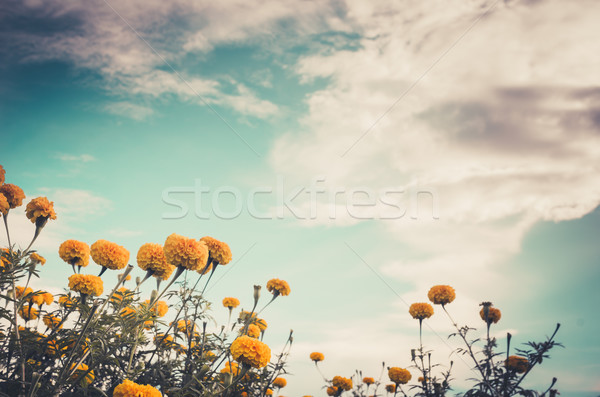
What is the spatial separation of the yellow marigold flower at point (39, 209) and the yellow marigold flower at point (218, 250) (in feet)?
4.53

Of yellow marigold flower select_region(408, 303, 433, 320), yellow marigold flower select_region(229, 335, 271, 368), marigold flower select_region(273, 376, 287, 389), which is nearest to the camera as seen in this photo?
yellow marigold flower select_region(229, 335, 271, 368)

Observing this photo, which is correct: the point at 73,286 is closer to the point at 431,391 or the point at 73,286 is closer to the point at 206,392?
the point at 206,392

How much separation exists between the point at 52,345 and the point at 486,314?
4.88 meters

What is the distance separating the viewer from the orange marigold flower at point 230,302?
18.4 ft

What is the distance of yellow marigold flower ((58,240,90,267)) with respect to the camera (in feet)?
11.2

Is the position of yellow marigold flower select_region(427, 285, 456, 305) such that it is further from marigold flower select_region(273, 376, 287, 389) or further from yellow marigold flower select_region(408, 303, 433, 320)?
marigold flower select_region(273, 376, 287, 389)

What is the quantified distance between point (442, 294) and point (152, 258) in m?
4.10

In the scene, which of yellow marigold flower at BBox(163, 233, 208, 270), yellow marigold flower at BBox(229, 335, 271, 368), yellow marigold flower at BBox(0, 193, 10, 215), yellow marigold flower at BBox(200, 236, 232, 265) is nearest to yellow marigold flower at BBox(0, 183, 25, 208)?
yellow marigold flower at BBox(0, 193, 10, 215)

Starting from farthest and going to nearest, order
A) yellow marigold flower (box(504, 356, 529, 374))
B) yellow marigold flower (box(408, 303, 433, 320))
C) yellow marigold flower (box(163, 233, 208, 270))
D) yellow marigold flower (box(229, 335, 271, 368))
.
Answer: yellow marigold flower (box(408, 303, 433, 320)) → yellow marigold flower (box(504, 356, 529, 374)) → yellow marigold flower (box(163, 233, 208, 270)) → yellow marigold flower (box(229, 335, 271, 368))

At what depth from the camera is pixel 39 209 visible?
3.14m

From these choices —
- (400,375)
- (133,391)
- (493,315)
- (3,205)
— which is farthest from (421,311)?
(3,205)

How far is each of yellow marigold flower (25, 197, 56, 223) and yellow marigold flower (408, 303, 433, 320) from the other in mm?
4799

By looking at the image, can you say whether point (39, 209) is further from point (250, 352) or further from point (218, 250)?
point (250, 352)

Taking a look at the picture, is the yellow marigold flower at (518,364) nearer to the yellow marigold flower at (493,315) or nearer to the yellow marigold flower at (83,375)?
the yellow marigold flower at (493,315)
